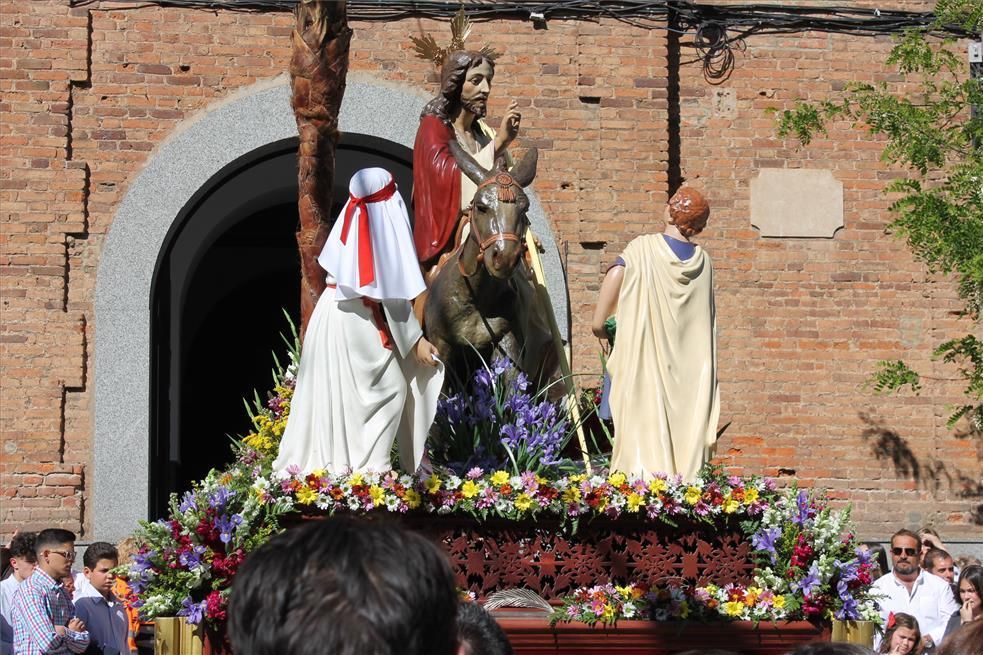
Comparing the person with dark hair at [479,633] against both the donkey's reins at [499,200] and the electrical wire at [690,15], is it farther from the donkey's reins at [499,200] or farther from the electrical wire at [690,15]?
the electrical wire at [690,15]

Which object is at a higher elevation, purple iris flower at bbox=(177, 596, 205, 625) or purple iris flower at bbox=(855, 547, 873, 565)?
purple iris flower at bbox=(855, 547, 873, 565)

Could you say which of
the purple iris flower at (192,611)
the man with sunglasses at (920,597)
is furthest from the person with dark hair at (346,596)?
the man with sunglasses at (920,597)

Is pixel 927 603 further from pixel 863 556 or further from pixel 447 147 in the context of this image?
pixel 447 147

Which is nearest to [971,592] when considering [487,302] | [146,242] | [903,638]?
[903,638]

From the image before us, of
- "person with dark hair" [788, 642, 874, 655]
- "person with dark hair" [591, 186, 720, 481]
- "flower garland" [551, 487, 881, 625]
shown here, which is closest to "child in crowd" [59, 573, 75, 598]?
"flower garland" [551, 487, 881, 625]

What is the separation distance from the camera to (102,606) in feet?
28.7

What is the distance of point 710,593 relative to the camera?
7637 millimetres

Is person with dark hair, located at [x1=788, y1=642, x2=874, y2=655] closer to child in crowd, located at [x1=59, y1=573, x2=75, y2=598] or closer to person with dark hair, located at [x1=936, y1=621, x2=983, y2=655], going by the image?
person with dark hair, located at [x1=936, y1=621, x2=983, y2=655]

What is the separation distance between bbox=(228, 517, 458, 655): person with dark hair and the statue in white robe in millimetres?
4998

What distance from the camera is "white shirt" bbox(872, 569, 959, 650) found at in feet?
31.5

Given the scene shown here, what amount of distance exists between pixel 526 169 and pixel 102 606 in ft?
10.9

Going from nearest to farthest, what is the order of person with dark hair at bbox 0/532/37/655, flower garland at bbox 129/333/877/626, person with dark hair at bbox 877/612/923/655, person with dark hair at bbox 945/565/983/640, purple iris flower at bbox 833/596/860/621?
1. flower garland at bbox 129/333/877/626
2. purple iris flower at bbox 833/596/860/621
3. person with dark hair at bbox 877/612/923/655
4. person with dark hair at bbox 0/532/37/655
5. person with dark hair at bbox 945/565/983/640

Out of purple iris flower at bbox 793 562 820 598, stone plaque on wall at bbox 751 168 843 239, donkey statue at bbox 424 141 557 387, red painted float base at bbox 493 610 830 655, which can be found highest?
stone plaque on wall at bbox 751 168 843 239

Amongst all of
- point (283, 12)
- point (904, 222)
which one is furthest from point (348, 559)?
point (283, 12)
